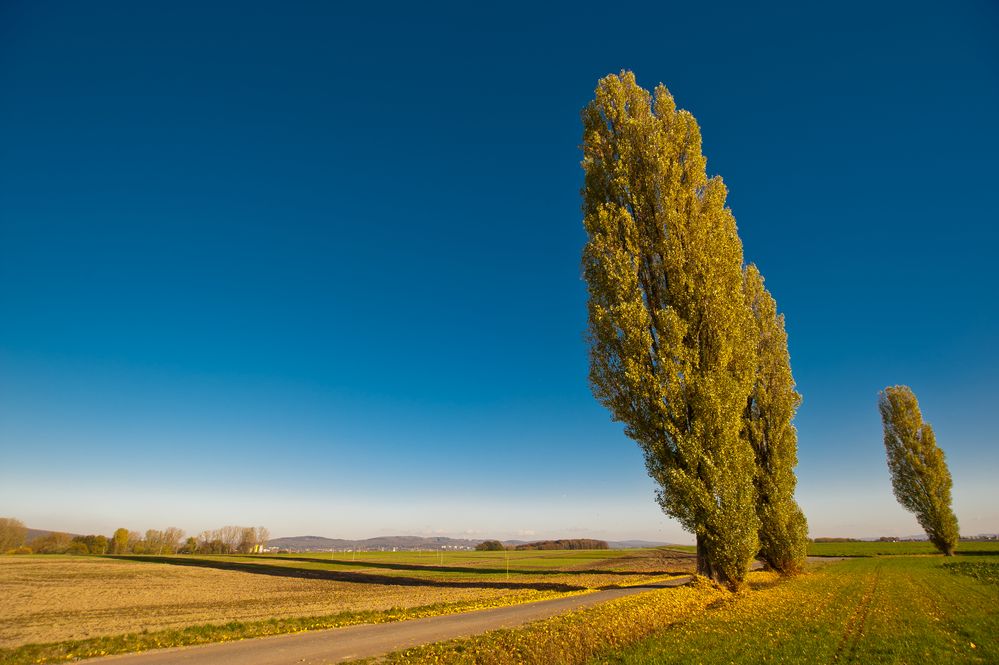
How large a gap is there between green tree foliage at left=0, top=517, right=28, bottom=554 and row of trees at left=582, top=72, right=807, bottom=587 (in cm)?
13195

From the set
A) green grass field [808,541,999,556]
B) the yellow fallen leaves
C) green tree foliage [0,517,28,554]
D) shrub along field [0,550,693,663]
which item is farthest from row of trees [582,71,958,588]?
green tree foliage [0,517,28,554]

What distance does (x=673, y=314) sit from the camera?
20.6 m

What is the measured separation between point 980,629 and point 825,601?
7.09m

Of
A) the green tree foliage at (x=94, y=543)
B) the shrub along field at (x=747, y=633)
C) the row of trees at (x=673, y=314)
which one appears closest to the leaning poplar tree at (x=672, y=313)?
the row of trees at (x=673, y=314)

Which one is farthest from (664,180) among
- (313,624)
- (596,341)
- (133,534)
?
(133,534)

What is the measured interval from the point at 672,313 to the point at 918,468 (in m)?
51.0

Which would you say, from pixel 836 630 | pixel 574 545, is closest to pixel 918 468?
pixel 836 630

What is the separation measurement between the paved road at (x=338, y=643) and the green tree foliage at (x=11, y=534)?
12421 cm

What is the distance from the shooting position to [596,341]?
22172mm

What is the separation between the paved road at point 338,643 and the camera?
414 inches

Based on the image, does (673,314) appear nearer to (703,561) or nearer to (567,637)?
(703,561)

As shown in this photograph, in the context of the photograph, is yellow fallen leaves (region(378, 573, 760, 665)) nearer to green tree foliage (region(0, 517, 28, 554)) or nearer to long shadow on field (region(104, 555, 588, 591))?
long shadow on field (region(104, 555, 588, 591))

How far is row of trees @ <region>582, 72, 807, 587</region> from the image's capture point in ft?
62.0

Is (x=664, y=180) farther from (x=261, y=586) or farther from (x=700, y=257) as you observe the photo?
(x=261, y=586)
